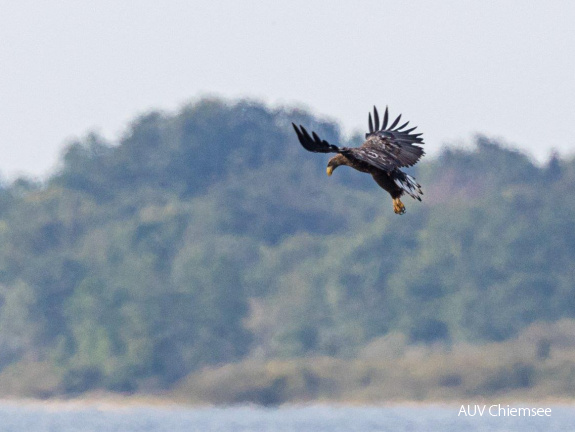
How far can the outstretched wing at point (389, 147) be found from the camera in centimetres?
1584

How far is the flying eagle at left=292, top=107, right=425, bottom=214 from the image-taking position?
1545cm

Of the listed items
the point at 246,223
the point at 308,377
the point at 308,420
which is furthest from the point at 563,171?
the point at 308,420

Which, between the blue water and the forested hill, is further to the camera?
the forested hill

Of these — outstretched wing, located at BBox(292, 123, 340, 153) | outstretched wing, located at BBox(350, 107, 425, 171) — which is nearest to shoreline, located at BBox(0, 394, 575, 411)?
outstretched wing, located at BBox(350, 107, 425, 171)

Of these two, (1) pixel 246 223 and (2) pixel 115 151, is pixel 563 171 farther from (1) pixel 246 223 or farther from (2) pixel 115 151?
(2) pixel 115 151

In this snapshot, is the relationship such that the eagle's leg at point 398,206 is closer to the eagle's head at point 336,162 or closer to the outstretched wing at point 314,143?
the eagle's head at point 336,162

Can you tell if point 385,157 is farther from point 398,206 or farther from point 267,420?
point 267,420

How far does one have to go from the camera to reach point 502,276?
7488 centimetres

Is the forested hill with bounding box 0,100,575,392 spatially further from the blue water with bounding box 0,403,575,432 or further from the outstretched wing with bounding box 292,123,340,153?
the outstretched wing with bounding box 292,123,340,153

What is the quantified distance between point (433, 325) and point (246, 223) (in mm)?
17697

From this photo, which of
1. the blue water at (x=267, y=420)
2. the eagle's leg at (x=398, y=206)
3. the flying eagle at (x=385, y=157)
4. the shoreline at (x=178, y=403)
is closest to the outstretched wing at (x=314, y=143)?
the flying eagle at (x=385, y=157)

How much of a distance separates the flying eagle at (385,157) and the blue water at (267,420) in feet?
115

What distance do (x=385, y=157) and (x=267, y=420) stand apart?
45.4m

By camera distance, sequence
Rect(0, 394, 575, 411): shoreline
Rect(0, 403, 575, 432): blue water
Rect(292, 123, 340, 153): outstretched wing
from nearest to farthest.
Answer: Rect(292, 123, 340, 153): outstretched wing
Rect(0, 403, 575, 432): blue water
Rect(0, 394, 575, 411): shoreline
